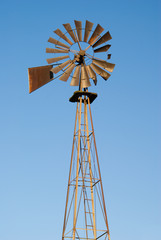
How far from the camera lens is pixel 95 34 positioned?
24.9 meters

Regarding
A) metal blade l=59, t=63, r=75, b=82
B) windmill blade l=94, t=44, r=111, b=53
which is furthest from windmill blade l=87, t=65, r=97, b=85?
windmill blade l=94, t=44, r=111, b=53

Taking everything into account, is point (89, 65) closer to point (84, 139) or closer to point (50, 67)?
point (50, 67)

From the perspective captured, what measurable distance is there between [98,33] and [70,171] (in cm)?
849

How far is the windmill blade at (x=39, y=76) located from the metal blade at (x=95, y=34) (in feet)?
9.58

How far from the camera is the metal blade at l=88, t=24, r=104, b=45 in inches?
977

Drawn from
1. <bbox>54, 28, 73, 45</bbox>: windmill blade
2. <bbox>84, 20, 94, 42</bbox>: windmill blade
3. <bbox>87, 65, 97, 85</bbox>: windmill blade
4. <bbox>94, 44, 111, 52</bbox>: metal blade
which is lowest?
<bbox>87, 65, 97, 85</bbox>: windmill blade

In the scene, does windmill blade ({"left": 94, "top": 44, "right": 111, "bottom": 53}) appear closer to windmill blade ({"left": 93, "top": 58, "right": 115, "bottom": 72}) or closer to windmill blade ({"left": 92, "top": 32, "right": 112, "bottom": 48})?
windmill blade ({"left": 92, "top": 32, "right": 112, "bottom": 48})

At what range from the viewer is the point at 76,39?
24.8 metres

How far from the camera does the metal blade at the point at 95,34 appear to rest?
2481 cm

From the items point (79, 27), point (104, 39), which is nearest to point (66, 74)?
point (79, 27)

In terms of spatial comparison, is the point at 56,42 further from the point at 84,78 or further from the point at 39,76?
the point at 84,78

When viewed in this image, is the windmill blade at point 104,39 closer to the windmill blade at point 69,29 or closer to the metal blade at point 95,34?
the metal blade at point 95,34

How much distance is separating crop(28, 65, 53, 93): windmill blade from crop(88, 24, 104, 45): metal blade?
292 cm

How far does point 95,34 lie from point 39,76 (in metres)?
4.32
